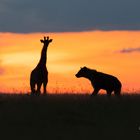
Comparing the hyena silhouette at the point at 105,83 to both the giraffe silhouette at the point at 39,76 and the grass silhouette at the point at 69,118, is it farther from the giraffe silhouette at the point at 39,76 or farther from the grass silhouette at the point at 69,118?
the grass silhouette at the point at 69,118

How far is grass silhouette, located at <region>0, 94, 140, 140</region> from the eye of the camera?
18547 millimetres

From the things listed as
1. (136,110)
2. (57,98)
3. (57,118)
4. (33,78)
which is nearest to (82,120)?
(57,118)

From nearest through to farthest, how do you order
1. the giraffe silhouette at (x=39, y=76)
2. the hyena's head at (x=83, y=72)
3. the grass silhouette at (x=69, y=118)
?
the grass silhouette at (x=69, y=118), the giraffe silhouette at (x=39, y=76), the hyena's head at (x=83, y=72)

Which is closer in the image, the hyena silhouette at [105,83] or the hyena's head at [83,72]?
the hyena silhouette at [105,83]

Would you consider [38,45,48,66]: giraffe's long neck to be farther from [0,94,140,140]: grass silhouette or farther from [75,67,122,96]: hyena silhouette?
[0,94,140,140]: grass silhouette

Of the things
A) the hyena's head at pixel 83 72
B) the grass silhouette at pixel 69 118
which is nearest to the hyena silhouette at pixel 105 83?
the hyena's head at pixel 83 72

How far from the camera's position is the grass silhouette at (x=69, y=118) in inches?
730

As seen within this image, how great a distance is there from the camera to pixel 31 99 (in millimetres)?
23109

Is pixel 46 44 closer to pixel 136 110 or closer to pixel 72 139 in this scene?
pixel 136 110

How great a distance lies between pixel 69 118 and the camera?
2019cm

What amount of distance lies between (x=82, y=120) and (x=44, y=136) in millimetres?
2074

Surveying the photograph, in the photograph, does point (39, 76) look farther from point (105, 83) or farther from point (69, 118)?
point (69, 118)

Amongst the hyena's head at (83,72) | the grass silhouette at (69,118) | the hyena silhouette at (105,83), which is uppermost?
the hyena's head at (83,72)

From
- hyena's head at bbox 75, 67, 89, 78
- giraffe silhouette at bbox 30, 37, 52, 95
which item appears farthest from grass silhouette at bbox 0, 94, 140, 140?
hyena's head at bbox 75, 67, 89, 78
